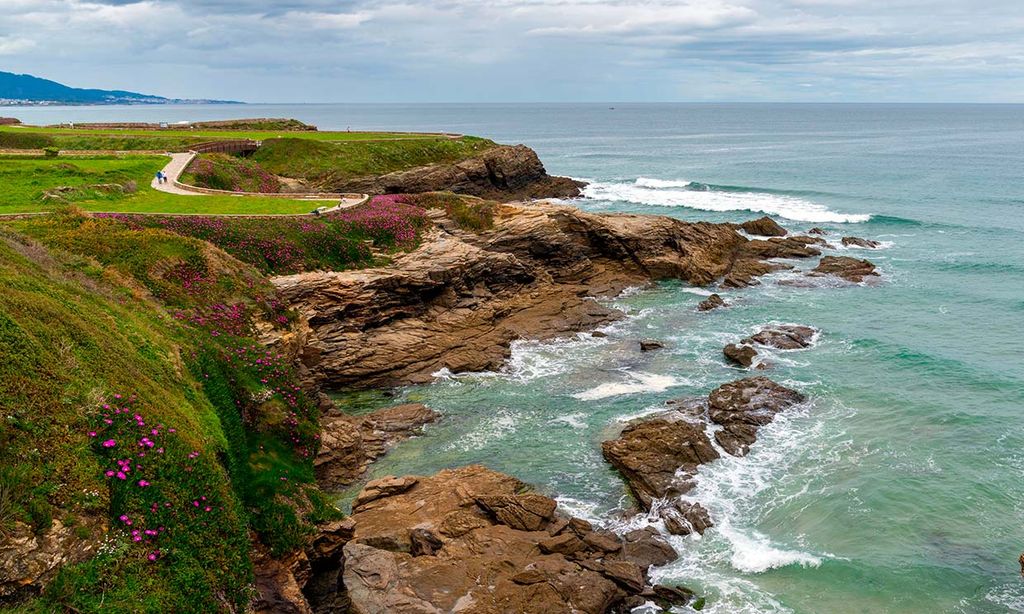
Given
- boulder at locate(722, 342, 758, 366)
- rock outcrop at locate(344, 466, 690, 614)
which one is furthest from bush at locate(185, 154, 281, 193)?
boulder at locate(722, 342, 758, 366)

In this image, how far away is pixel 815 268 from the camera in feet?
179

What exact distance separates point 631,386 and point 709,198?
61.3 m

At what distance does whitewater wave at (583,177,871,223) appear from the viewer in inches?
3027

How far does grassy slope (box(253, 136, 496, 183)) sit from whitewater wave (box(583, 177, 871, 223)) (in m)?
23.8

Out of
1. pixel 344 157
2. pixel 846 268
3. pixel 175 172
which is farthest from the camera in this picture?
pixel 344 157

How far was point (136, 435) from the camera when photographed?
43.9 ft

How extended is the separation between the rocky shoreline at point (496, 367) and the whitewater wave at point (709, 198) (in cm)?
2010

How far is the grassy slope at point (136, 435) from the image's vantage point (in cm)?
1120

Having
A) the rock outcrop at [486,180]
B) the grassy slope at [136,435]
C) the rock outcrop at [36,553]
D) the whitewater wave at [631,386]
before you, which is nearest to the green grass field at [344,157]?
the rock outcrop at [486,180]

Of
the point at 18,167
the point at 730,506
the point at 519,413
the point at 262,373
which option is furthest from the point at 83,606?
the point at 18,167

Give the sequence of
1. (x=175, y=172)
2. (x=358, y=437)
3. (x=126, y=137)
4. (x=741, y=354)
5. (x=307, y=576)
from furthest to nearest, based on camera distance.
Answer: (x=126, y=137)
(x=175, y=172)
(x=741, y=354)
(x=358, y=437)
(x=307, y=576)

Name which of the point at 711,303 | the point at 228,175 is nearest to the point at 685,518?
the point at 711,303

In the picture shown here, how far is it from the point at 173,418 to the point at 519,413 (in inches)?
718

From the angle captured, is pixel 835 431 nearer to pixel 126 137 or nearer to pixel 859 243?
pixel 859 243
